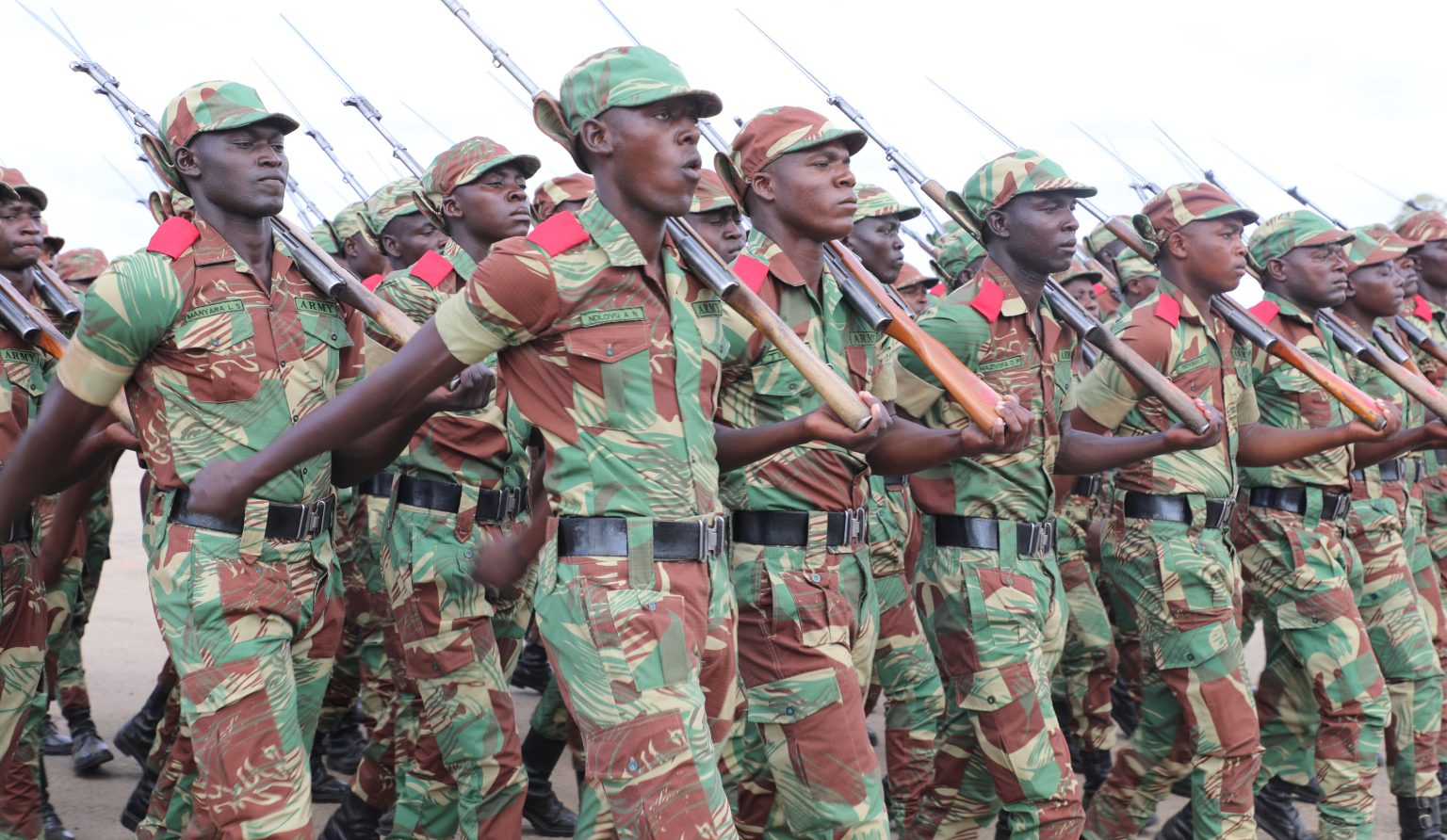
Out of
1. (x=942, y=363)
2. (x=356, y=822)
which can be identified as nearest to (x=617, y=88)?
(x=942, y=363)

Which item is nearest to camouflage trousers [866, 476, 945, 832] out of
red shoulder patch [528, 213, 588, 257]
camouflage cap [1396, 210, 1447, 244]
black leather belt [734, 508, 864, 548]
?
black leather belt [734, 508, 864, 548]

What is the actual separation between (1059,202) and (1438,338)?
15.7 ft

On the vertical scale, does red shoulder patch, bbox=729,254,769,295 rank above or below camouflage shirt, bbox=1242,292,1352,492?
above

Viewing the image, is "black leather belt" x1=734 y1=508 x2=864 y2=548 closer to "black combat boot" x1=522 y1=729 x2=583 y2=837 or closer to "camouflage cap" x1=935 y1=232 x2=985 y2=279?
"black combat boot" x1=522 y1=729 x2=583 y2=837

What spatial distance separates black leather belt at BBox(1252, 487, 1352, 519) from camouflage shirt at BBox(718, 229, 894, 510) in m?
2.75

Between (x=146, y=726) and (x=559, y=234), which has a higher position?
(x=559, y=234)

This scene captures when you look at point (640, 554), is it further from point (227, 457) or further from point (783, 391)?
point (227, 457)

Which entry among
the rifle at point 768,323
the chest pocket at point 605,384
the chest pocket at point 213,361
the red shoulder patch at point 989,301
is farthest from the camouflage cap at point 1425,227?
the chest pocket at point 213,361

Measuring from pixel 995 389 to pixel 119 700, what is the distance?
6653 millimetres

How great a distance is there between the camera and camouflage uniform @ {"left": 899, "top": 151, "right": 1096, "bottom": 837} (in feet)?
16.9

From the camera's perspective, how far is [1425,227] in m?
9.61

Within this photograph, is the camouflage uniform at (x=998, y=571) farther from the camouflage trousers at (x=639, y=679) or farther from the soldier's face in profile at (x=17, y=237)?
the soldier's face in profile at (x=17, y=237)

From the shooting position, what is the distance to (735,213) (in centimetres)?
686

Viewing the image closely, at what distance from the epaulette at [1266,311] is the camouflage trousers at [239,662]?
4792 mm
